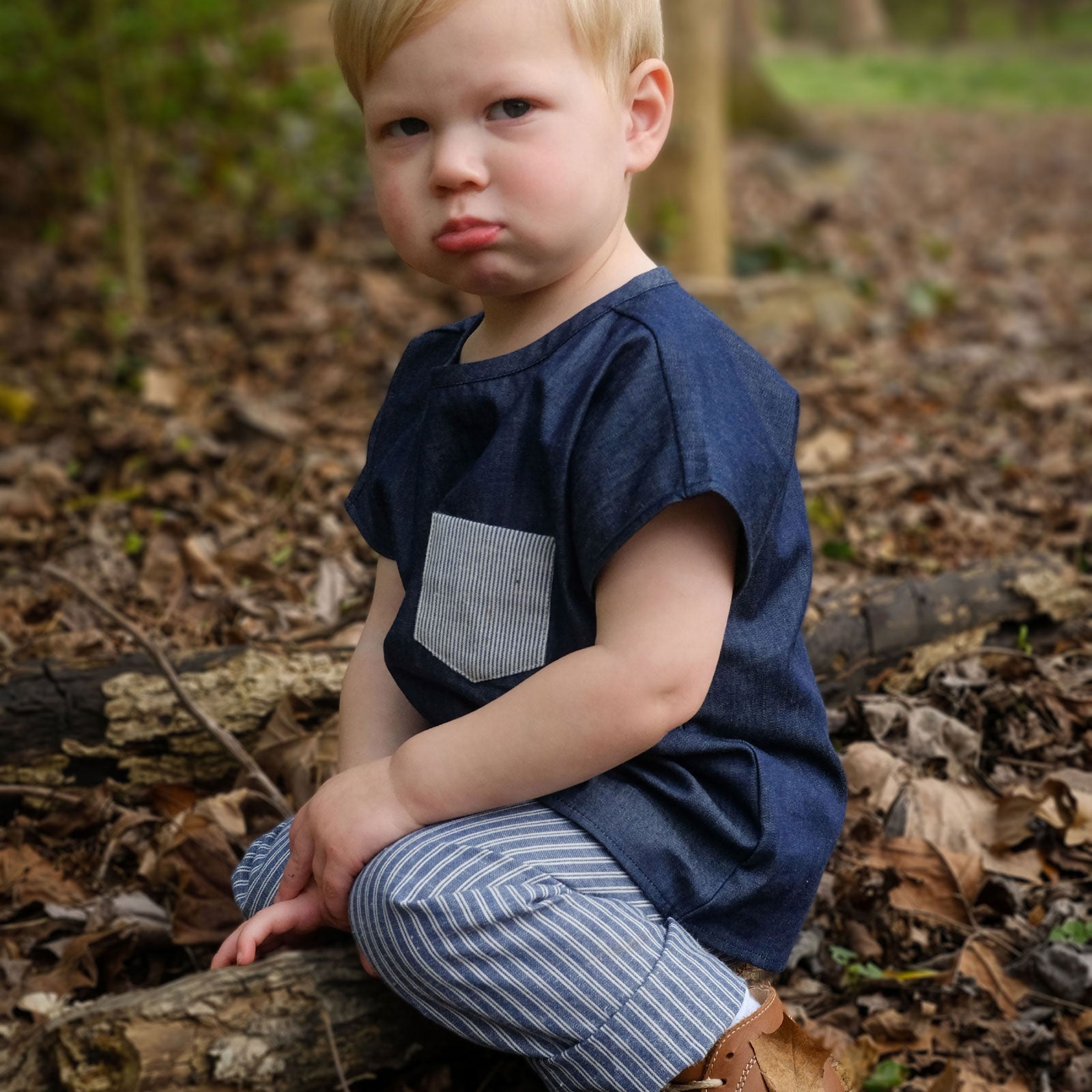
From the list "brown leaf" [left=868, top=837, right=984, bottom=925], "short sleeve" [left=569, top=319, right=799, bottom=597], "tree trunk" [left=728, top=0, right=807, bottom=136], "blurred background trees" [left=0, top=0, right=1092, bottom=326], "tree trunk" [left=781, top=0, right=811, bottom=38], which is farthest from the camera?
"tree trunk" [left=781, top=0, right=811, bottom=38]

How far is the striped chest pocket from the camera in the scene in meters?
1.54

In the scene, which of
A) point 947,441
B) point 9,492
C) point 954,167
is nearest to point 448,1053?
point 9,492

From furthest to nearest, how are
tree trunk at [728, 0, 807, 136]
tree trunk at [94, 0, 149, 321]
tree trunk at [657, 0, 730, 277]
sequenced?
tree trunk at [728, 0, 807, 136]
tree trunk at [657, 0, 730, 277]
tree trunk at [94, 0, 149, 321]

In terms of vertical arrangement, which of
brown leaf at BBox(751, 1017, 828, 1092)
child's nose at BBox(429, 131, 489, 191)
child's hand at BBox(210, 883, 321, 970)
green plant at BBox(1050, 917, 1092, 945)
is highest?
child's nose at BBox(429, 131, 489, 191)

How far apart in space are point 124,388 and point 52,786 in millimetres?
2569

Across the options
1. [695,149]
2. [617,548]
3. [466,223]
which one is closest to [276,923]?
[617,548]

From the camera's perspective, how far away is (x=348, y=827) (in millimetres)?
1527

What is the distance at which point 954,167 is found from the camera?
485 inches

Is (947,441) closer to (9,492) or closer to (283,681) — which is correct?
(283,681)

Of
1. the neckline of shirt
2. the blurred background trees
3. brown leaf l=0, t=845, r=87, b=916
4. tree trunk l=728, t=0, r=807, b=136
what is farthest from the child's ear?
tree trunk l=728, t=0, r=807, b=136

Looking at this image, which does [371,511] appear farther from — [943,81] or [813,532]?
[943,81]

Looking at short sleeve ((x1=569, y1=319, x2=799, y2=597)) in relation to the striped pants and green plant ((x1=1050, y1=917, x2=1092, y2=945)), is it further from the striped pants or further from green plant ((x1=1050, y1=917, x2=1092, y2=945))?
green plant ((x1=1050, y1=917, x2=1092, y2=945))

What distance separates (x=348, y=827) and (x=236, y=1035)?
13.1 inches

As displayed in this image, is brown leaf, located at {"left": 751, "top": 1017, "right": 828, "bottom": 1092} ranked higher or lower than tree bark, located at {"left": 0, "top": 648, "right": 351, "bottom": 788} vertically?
lower
